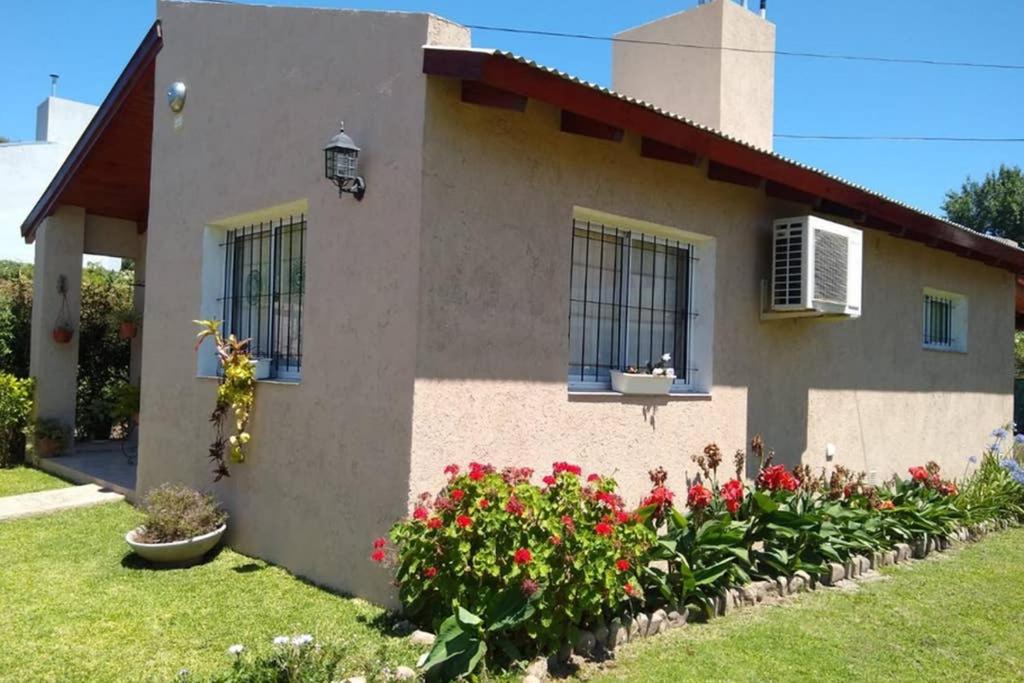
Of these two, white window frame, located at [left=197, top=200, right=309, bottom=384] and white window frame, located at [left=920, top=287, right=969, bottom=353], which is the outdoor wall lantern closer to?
white window frame, located at [left=197, top=200, right=309, bottom=384]

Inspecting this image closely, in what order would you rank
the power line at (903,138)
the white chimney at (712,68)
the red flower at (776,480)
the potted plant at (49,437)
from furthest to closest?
the power line at (903,138) < the potted plant at (49,437) < the white chimney at (712,68) < the red flower at (776,480)

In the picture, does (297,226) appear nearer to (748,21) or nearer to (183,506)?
(183,506)

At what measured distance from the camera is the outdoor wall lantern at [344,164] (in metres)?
5.77

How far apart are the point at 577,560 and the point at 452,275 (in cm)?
222

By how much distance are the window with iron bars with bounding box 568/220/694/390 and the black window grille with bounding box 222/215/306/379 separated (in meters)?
2.54

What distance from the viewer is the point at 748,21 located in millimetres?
11789

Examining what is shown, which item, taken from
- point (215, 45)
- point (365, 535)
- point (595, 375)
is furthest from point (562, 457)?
point (215, 45)

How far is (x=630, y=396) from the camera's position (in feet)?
22.7

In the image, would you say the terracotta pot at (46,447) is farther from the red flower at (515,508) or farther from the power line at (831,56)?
the red flower at (515,508)

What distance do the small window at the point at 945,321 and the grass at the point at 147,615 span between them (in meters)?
9.73

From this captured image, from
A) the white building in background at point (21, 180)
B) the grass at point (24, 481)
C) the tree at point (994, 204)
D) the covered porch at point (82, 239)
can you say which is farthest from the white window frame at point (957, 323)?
the tree at point (994, 204)

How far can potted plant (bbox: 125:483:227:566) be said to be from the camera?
661 cm

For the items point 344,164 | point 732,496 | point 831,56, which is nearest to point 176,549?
point 344,164

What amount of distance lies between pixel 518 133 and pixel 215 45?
12.8 feet
